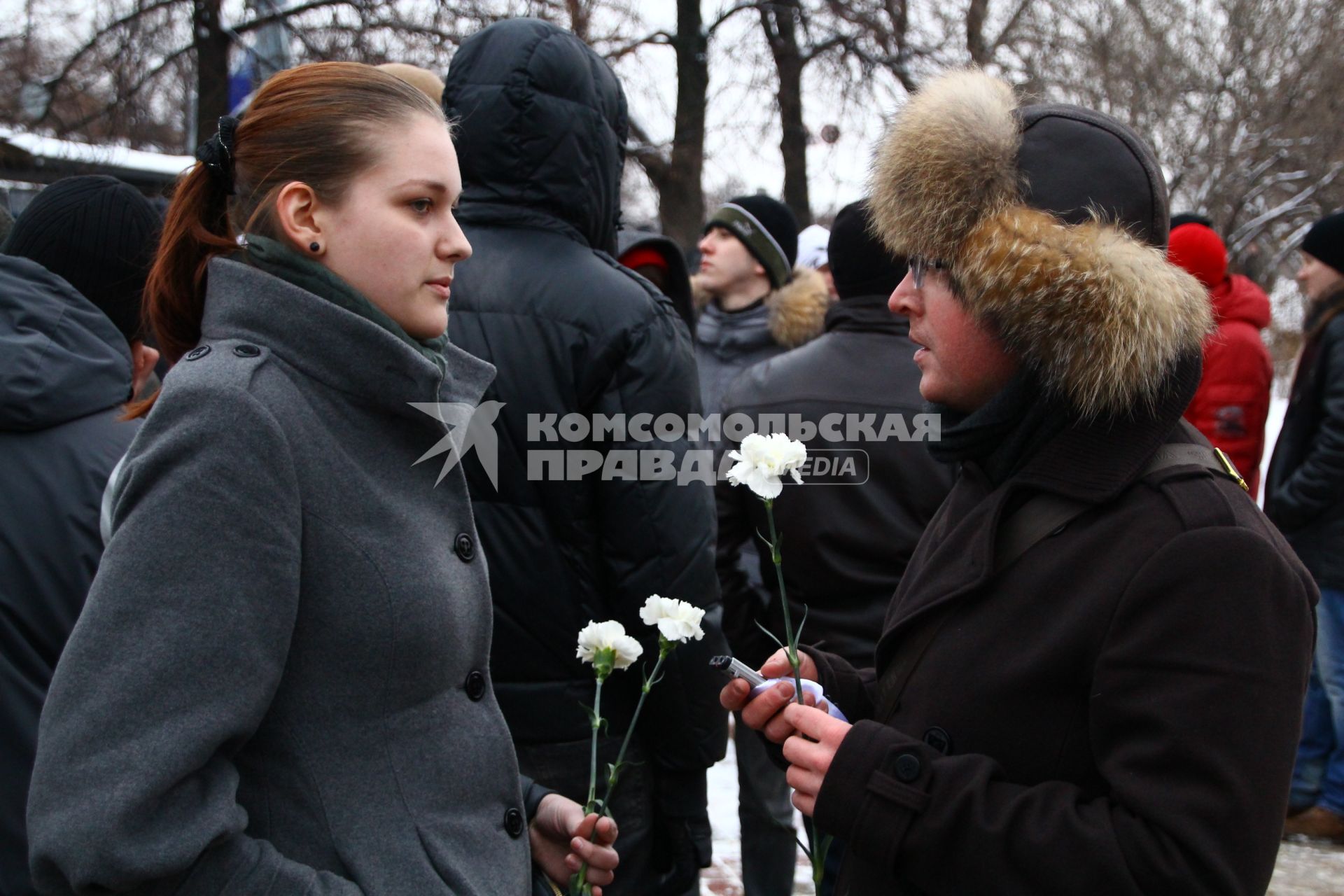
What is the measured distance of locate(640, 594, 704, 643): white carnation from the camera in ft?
5.57

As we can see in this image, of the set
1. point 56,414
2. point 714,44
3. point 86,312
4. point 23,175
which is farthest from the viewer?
point 714,44

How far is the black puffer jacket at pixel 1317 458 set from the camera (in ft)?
15.3

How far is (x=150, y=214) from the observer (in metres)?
2.63

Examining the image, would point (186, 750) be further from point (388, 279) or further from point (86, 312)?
point (86, 312)

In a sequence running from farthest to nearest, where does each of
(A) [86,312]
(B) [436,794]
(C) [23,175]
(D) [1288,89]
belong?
(D) [1288,89] < (C) [23,175] < (A) [86,312] < (B) [436,794]

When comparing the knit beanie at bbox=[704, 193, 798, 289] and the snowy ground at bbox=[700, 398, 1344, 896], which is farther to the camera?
the knit beanie at bbox=[704, 193, 798, 289]

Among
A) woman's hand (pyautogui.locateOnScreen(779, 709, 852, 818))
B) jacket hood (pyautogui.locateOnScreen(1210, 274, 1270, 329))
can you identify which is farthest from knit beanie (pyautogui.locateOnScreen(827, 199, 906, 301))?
jacket hood (pyautogui.locateOnScreen(1210, 274, 1270, 329))

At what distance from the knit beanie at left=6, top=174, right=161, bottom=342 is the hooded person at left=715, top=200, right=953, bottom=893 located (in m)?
1.58

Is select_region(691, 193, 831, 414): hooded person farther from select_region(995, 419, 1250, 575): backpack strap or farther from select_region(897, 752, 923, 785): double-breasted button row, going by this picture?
select_region(897, 752, 923, 785): double-breasted button row

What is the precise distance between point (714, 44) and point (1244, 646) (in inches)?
459

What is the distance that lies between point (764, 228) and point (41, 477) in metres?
3.36

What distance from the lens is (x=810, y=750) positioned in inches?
63.4

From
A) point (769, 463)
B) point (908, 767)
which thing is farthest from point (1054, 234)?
point (908, 767)

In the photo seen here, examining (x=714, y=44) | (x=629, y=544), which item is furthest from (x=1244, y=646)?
(x=714, y=44)
